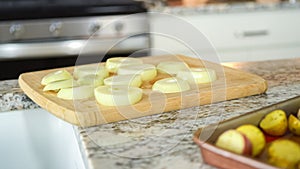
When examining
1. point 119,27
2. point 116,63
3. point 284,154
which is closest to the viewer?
point 284,154

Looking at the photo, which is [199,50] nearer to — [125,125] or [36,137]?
[36,137]

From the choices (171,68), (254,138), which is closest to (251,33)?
(171,68)

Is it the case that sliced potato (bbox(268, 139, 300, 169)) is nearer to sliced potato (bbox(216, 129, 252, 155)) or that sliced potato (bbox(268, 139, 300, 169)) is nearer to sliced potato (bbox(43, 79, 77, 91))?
sliced potato (bbox(216, 129, 252, 155))

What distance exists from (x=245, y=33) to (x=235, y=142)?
5.78ft

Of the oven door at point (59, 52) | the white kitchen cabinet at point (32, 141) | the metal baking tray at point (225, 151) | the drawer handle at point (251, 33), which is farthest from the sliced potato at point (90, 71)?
the drawer handle at point (251, 33)

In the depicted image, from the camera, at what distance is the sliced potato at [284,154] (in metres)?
0.55

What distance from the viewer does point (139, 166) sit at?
0.61 m

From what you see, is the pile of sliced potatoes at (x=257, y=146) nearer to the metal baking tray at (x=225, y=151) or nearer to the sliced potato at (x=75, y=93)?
the metal baking tray at (x=225, y=151)

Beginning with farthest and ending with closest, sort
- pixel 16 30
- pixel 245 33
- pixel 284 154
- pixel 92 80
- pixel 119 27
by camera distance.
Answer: pixel 245 33
pixel 119 27
pixel 16 30
pixel 92 80
pixel 284 154

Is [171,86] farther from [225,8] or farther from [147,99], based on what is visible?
[225,8]

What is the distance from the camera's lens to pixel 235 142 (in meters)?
0.57

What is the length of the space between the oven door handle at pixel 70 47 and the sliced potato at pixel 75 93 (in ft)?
3.83

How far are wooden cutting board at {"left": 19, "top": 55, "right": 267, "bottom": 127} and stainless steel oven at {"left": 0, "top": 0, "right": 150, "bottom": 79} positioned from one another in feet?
3.19

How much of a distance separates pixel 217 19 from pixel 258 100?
1.34 m
